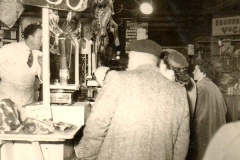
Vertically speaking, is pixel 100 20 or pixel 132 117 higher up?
pixel 100 20

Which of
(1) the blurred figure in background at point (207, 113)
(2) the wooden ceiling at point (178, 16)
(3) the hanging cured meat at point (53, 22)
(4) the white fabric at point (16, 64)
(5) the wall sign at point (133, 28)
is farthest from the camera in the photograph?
(5) the wall sign at point (133, 28)

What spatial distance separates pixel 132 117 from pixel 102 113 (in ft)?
0.96

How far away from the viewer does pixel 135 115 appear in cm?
298

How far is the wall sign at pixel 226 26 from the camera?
970 cm

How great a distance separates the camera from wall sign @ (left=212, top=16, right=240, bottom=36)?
9.70 metres

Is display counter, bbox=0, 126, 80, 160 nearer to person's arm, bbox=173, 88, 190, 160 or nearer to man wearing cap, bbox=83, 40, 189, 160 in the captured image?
man wearing cap, bbox=83, 40, 189, 160

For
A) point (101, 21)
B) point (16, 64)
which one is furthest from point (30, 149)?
point (101, 21)

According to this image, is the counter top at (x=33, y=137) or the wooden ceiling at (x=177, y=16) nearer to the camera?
the counter top at (x=33, y=137)

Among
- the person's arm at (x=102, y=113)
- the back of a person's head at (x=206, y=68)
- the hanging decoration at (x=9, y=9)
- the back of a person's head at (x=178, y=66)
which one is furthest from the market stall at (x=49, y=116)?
the back of a person's head at (x=206, y=68)

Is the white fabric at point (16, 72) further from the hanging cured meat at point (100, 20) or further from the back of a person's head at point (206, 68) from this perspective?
the back of a person's head at point (206, 68)

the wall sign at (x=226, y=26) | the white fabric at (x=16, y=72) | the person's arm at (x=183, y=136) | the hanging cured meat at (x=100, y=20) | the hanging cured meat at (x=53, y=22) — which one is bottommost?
the person's arm at (x=183, y=136)

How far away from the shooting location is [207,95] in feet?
17.4

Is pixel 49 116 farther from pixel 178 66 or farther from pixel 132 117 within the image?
pixel 178 66

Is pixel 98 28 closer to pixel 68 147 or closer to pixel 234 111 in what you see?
pixel 68 147
